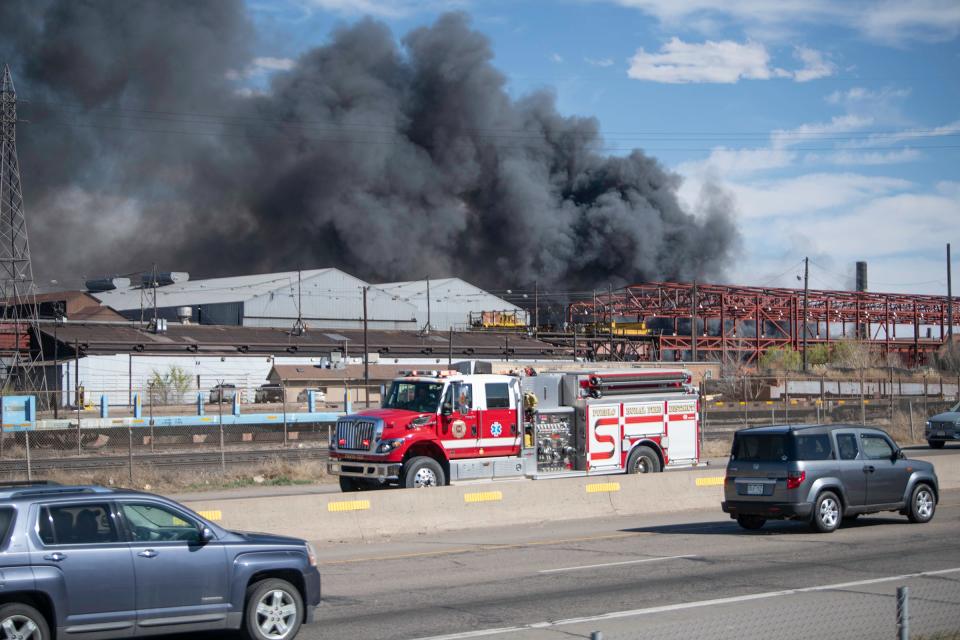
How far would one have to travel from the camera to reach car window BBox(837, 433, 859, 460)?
15724 millimetres

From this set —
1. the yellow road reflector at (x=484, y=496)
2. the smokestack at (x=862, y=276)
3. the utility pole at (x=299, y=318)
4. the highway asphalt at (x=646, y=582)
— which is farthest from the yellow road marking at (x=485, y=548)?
the smokestack at (x=862, y=276)

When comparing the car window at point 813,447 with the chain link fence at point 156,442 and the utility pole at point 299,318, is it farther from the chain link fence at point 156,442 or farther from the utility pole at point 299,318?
the utility pole at point 299,318

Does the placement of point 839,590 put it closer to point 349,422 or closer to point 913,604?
point 913,604

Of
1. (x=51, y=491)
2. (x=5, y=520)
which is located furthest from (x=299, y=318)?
(x=5, y=520)

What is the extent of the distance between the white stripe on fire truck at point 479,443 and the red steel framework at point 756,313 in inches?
2313

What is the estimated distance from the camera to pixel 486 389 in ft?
71.5

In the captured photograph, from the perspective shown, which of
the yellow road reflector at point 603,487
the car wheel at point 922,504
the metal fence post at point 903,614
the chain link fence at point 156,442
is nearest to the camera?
the metal fence post at point 903,614

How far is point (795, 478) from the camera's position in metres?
15.2

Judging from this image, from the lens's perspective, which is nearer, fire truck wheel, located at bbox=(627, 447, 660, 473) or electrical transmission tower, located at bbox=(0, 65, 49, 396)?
fire truck wheel, located at bbox=(627, 447, 660, 473)

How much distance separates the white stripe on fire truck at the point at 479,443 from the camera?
21.0 m

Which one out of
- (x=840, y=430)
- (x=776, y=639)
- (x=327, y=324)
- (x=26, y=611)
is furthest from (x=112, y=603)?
(x=327, y=324)

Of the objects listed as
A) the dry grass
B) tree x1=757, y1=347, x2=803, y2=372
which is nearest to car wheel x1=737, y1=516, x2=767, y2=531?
the dry grass

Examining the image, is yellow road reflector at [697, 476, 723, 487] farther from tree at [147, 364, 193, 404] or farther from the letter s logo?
tree at [147, 364, 193, 404]

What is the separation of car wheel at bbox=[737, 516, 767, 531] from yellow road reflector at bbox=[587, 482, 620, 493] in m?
3.24
